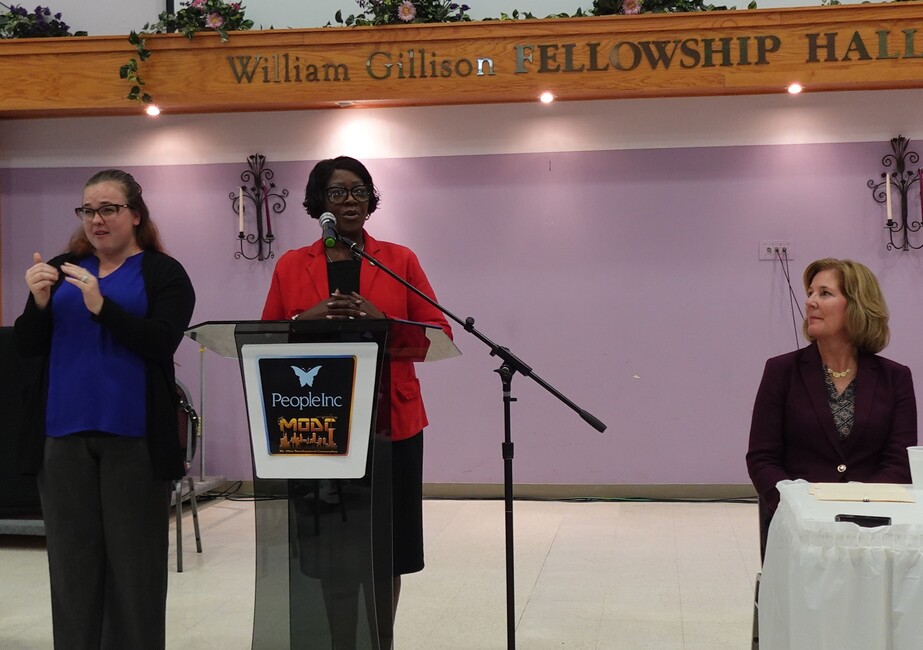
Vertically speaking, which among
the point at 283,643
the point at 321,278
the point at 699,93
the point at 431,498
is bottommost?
the point at 431,498

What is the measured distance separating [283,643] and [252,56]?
13.8ft

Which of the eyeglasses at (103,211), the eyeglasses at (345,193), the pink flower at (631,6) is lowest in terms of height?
the eyeglasses at (103,211)

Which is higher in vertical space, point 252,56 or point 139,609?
point 252,56

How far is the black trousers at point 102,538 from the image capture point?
2531 mm

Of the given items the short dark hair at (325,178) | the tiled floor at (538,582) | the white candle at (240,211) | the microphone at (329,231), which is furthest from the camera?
the white candle at (240,211)

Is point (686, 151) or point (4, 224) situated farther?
point (4, 224)

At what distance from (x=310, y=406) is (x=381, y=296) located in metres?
0.54

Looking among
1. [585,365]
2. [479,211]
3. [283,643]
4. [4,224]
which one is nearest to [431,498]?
[585,365]

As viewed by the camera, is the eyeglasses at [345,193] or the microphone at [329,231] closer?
the microphone at [329,231]

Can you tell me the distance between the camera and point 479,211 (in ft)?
20.0

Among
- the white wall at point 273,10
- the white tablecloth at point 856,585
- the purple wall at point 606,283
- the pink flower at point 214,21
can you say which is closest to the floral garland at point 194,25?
the pink flower at point 214,21

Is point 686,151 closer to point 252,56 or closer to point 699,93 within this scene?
point 699,93

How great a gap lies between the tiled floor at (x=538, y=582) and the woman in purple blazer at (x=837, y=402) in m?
0.97

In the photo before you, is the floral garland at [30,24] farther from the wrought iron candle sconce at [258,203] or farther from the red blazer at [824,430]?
the red blazer at [824,430]
